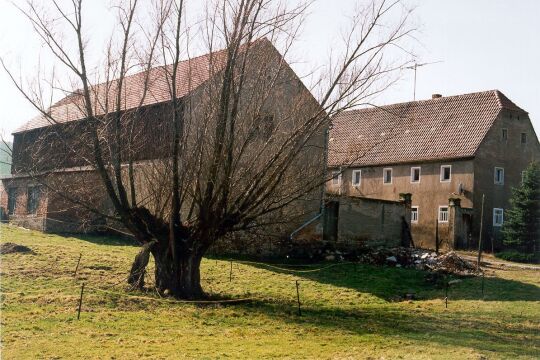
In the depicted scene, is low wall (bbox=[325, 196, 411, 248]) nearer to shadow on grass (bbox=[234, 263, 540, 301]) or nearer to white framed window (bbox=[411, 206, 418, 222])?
shadow on grass (bbox=[234, 263, 540, 301])

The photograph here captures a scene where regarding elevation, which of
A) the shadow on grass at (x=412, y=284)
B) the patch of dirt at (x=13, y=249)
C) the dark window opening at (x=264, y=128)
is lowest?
the shadow on grass at (x=412, y=284)

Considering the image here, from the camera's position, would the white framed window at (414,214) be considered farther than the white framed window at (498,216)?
Yes

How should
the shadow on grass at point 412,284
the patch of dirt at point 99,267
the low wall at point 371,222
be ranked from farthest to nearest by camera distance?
the low wall at point 371,222, the shadow on grass at point 412,284, the patch of dirt at point 99,267

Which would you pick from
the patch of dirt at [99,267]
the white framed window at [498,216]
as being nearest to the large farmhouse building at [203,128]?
the patch of dirt at [99,267]

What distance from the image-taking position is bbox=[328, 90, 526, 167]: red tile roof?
38.6 meters

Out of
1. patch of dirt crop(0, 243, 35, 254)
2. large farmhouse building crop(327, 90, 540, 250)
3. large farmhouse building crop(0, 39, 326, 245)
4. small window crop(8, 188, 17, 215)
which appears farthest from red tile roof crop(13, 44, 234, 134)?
large farmhouse building crop(327, 90, 540, 250)

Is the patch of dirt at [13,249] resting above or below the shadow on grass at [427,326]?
above

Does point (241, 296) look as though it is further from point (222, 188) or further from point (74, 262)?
point (74, 262)

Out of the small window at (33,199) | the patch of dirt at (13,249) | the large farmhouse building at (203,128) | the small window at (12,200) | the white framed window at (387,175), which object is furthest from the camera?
the white framed window at (387,175)

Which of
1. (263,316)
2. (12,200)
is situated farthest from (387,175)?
(263,316)

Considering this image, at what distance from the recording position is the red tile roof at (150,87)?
62.0ft

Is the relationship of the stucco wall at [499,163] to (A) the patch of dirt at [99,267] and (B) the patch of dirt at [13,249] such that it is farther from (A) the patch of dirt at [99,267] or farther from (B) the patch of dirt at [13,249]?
(B) the patch of dirt at [13,249]

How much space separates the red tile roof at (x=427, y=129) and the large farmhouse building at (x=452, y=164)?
6 cm

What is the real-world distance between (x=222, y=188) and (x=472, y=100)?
27.0 metres
